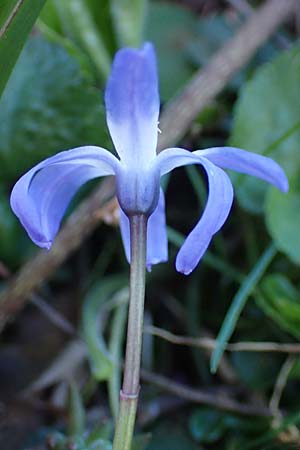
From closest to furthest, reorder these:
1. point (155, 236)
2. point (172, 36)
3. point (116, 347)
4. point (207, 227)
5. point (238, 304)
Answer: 1. point (207, 227)
2. point (155, 236)
3. point (238, 304)
4. point (116, 347)
5. point (172, 36)

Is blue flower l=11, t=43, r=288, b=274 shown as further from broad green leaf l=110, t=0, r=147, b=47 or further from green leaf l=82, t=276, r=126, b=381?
broad green leaf l=110, t=0, r=147, b=47

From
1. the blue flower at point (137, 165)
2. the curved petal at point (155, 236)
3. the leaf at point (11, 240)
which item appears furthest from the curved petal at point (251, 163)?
the leaf at point (11, 240)

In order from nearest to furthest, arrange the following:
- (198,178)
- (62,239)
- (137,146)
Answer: (137,146), (62,239), (198,178)

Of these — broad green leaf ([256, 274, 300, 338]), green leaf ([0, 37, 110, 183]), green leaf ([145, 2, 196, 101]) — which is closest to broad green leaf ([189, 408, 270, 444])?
broad green leaf ([256, 274, 300, 338])

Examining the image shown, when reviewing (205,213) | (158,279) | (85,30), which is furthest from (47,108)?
(205,213)

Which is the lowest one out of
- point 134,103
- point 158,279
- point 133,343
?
point 158,279

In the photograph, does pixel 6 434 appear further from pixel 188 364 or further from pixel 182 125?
pixel 182 125

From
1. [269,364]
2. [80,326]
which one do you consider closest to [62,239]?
[80,326]

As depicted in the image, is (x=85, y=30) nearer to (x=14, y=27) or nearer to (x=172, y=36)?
(x=172, y=36)
